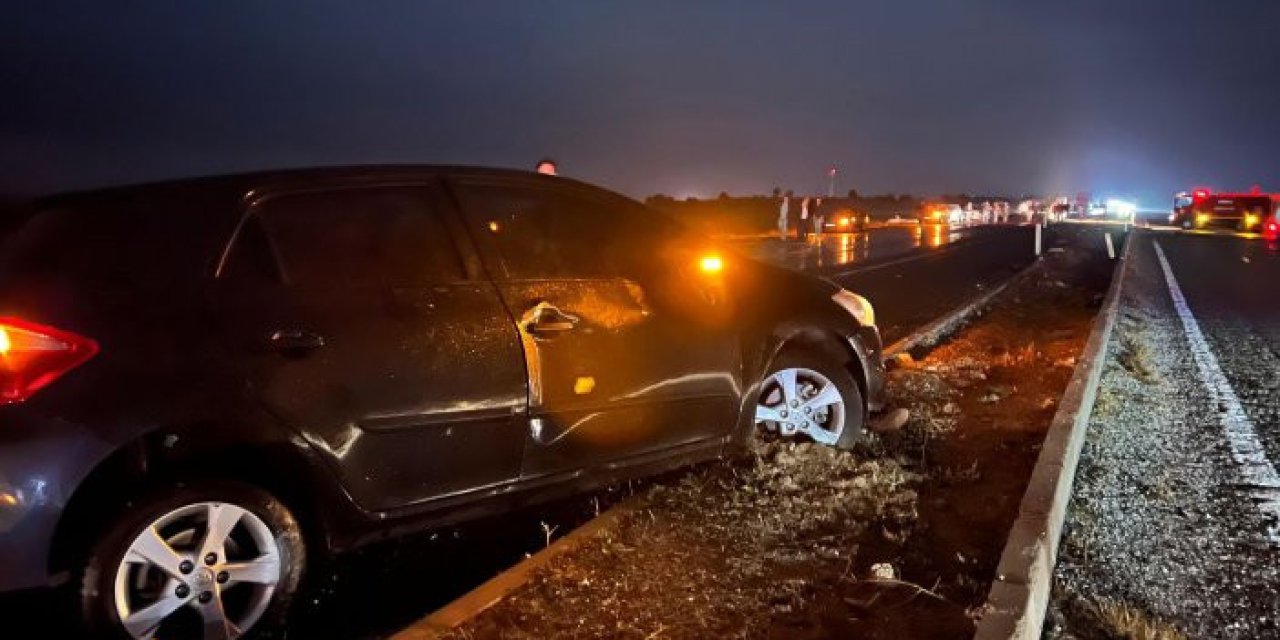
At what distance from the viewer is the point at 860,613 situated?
3365 mm

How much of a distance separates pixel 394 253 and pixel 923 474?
2.90 meters

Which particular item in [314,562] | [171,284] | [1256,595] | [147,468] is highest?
[171,284]

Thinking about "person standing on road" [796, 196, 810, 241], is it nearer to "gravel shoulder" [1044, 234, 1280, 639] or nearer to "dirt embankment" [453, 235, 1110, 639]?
"gravel shoulder" [1044, 234, 1280, 639]

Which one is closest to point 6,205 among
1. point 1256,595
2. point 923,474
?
point 923,474

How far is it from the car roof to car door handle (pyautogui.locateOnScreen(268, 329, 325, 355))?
0.54m

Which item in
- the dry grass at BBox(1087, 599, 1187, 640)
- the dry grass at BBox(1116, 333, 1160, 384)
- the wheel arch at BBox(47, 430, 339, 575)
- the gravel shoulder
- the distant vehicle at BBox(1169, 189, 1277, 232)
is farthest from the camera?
the distant vehicle at BBox(1169, 189, 1277, 232)

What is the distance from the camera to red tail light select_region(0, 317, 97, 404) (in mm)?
2754

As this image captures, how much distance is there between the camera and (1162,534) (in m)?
4.43

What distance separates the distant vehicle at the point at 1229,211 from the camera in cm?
3659

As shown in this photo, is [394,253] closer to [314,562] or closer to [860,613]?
[314,562]

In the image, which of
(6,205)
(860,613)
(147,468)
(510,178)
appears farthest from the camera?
(510,178)

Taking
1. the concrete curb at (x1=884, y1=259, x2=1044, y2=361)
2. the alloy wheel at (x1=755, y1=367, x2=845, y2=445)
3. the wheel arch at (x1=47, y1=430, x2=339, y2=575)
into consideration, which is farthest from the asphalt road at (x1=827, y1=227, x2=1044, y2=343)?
the wheel arch at (x1=47, y1=430, x2=339, y2=575)

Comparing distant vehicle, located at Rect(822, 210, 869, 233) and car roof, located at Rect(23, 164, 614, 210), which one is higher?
car roof, located at Rect(23, 164, 614, 210)

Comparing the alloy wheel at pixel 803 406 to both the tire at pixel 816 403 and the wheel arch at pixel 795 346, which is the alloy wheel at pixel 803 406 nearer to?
the tire at pixel 816 403
